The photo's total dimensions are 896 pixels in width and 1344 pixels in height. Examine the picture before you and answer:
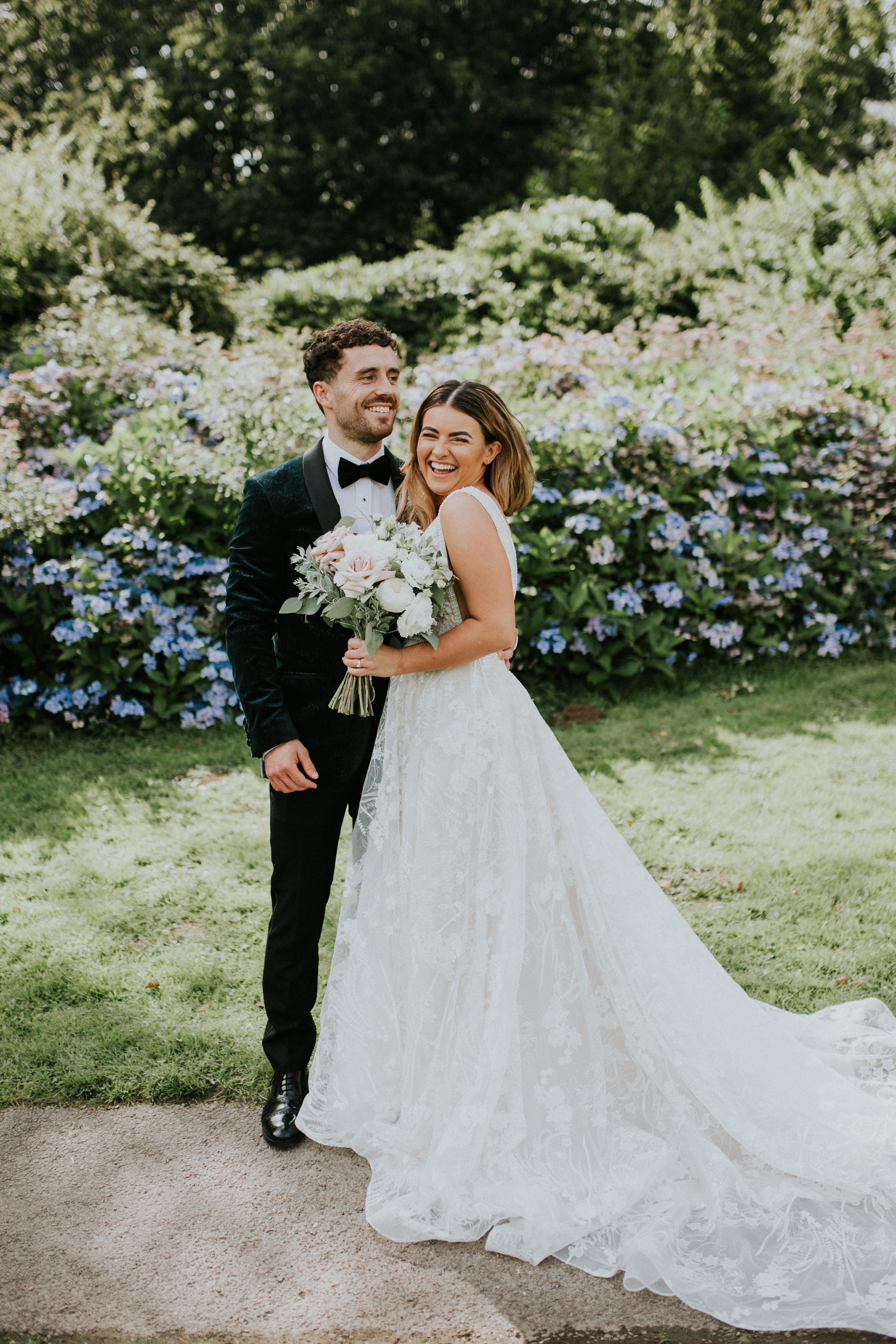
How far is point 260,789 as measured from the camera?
15.7 ft

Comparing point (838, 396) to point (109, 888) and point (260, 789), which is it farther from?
point (109, 888)

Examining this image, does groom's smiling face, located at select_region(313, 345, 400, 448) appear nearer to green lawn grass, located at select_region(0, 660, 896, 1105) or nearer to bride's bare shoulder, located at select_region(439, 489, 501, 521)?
bride's bare shoulder, located at select_region(439, 489, 501, 521)

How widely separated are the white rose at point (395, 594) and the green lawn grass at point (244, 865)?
160cm

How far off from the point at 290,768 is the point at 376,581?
1.96 ft

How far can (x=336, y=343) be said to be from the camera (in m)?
2.43

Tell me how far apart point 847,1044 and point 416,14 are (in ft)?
74.0

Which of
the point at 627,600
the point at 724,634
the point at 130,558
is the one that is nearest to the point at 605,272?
the point at 724,634

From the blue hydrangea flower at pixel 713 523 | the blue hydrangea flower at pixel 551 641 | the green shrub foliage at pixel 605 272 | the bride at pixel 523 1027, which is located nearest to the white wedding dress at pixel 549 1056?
the bride at pixel 523 1027

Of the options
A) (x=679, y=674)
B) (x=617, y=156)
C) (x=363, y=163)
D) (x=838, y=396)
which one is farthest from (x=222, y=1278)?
(x=363, y=163)

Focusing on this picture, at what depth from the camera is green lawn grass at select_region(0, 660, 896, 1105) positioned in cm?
296

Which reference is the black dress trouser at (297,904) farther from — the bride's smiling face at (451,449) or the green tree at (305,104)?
the green tree at (305,104)

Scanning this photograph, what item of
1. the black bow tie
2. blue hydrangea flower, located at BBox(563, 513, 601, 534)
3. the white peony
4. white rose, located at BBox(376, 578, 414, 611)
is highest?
the black bow tie

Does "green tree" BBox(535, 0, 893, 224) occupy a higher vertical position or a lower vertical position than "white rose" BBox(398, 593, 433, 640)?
higher

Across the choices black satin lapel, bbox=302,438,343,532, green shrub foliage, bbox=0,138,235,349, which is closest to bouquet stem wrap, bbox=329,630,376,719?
black satin lapel, bbox=302,438,343,532
